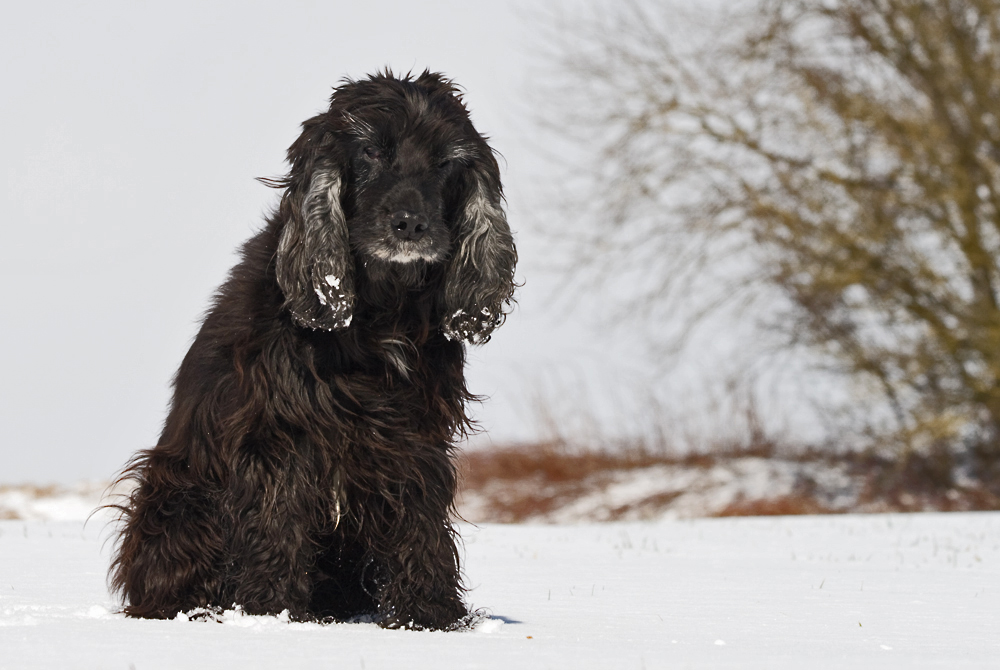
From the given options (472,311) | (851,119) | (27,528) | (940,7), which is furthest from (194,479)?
(940,7)

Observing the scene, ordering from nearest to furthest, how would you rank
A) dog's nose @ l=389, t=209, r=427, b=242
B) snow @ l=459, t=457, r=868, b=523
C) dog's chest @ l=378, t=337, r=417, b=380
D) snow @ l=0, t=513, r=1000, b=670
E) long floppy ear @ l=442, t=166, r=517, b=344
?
snow @ l=0, t=513, r=1000, b=670
dog's nose @ l=389, t=209, r=427, b=242
dog's chest @ l=378, t=337, r=417, b=380
long floppy ear @ l=442, t=166, r=517, b=344
snow @ l=459, t=457, r=868, b=523

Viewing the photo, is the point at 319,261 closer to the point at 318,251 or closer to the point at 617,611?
the point at 318,251

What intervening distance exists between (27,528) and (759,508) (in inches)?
385

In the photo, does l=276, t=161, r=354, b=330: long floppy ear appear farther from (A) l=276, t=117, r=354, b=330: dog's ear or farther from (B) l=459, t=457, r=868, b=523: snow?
(B) l=459, t=457, r=868, b=523: snow

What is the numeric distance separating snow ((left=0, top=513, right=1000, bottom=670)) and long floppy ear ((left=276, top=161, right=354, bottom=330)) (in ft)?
3.77

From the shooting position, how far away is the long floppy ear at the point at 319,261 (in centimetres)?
398

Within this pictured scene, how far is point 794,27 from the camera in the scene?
51.4ft

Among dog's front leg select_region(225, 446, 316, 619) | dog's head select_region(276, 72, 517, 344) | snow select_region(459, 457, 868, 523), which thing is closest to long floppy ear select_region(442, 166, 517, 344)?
dog's head select_region(276, 72, 517, 344)

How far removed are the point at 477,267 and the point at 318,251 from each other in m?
0.66

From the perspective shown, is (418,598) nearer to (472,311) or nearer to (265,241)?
(472,311)

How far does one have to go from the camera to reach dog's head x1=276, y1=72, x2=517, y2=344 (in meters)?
3.99

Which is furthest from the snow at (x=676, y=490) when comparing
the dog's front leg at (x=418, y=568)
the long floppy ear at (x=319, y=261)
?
the long floppy ear at (x=319, y=261)

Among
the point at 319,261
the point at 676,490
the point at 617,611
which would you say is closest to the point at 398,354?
the point at 319,261

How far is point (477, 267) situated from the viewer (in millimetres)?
4297
